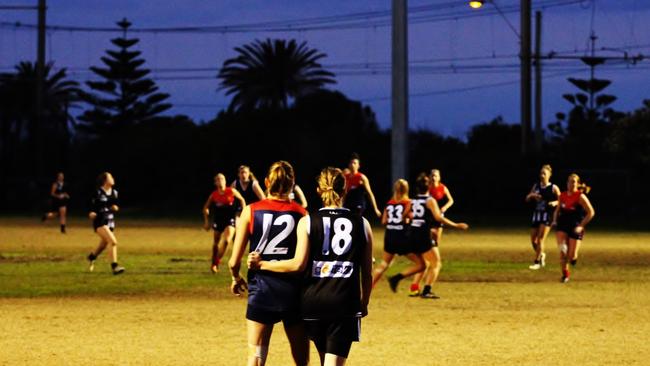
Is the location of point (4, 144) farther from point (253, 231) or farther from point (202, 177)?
point (253, 231)

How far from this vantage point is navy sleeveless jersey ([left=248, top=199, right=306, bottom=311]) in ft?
31.2

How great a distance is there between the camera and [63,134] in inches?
3344

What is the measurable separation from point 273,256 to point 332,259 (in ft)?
1.91

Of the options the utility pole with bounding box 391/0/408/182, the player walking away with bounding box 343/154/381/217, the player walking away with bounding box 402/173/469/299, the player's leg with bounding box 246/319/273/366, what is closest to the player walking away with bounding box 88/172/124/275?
the player walking away with bounding box 343/154/381/217

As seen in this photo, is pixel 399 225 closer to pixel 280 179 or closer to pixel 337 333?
pixel 280 179

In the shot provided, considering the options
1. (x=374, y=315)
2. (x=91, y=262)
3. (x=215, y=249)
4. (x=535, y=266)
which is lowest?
(x=374, y=315)

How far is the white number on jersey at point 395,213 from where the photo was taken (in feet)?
61.1

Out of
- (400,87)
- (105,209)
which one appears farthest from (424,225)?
(400,87)

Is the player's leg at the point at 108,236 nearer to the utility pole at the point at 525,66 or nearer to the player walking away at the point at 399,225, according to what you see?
the player walking away at the point at 399,225

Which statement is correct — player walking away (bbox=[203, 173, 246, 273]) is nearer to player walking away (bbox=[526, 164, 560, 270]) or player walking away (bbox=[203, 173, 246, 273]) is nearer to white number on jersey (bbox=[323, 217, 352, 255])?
player walking away (bbox=[526, 164, 560, 270])

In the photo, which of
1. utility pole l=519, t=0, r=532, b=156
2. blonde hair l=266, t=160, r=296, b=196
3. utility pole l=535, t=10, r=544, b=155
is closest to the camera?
blonde hair l=266, t=160, r=296, b=196

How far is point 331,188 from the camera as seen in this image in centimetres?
916

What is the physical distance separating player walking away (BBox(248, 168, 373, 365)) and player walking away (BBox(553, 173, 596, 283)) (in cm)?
1379

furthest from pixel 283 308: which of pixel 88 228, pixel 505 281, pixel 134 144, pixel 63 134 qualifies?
pixel 63 134
